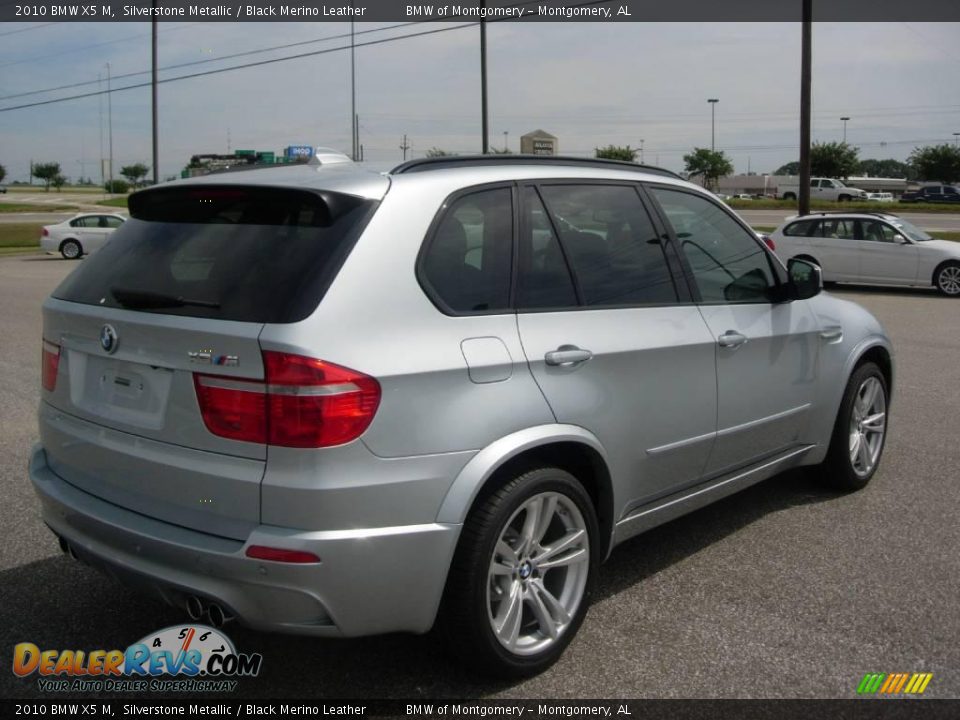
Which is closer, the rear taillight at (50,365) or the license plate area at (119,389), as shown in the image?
the license plate area at (119,389)

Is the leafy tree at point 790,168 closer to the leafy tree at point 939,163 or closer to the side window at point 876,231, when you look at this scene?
the leafy tree at point 939,163

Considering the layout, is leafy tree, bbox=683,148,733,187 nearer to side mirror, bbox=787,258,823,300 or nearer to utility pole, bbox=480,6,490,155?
utility pole, bbox=480,6,490,155

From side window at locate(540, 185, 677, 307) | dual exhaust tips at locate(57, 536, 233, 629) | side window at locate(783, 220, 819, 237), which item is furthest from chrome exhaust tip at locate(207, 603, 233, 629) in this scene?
side window at locate(783, 220, 819, 237)

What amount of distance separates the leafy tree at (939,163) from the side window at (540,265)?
86191mm

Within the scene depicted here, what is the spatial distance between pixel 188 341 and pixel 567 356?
1.30 metres

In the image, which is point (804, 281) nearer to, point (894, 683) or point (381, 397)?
point (894, 683)

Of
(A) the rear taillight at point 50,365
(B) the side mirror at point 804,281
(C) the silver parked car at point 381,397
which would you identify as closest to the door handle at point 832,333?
(B) the side mirror at point 804,281

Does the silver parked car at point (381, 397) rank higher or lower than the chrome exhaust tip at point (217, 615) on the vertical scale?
higher

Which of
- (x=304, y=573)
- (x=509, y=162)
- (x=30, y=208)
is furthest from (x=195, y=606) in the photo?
(x=30, y=208)

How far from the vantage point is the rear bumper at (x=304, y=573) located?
285cm

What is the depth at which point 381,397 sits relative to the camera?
9.56ft

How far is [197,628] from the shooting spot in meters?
3.63

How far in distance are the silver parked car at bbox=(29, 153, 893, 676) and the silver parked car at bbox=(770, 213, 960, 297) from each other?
52.2 feet

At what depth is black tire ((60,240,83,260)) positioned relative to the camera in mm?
30875
